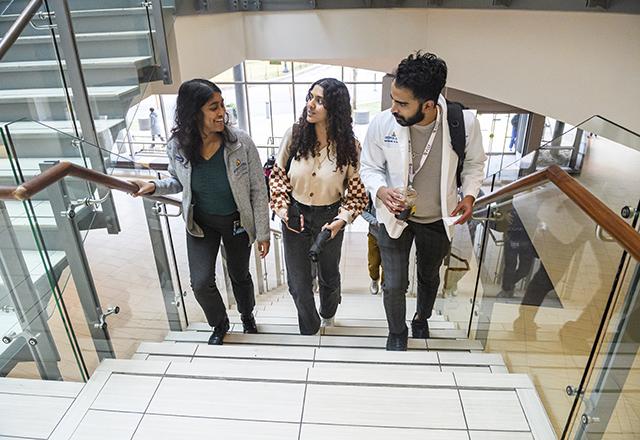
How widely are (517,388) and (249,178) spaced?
5.35 feet

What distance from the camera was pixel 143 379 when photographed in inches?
86.5

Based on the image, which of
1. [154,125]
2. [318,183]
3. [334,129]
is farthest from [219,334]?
[154,125]

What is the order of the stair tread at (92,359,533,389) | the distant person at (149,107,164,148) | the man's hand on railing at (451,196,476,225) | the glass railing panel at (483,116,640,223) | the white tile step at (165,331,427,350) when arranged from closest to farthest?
the glass railing panel at (483,116,640,223) → the stair tread at (92,359,533,389) → the man's hand on railing at (451,196,476,225) → the white tile step at (165,331,427,350) → the distant person at (149,107,164,148)

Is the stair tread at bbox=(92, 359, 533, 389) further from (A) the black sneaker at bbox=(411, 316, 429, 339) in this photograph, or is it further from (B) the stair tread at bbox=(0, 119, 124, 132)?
(B) the stair tread at bbox=(0, 119, 124, 132)

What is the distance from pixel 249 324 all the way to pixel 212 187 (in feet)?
3.40

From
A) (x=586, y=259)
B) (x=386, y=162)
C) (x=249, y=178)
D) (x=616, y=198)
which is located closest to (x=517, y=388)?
(x=586, y=259)

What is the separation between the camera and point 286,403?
2.04 metres

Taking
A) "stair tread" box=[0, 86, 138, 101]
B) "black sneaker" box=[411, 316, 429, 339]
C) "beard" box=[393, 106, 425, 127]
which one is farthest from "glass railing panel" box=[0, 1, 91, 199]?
"black sneaker" box=[411, 316, 429, 339]

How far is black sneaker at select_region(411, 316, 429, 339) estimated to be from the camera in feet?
10.3

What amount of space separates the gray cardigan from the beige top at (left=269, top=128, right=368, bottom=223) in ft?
0.32

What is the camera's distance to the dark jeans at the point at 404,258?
2586mm

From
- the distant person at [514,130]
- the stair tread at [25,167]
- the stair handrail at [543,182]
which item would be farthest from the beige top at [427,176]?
the distant person at [514,130]

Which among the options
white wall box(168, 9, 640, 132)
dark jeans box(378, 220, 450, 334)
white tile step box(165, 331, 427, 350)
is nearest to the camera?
dark jeans box(378, 220, 450, 334)

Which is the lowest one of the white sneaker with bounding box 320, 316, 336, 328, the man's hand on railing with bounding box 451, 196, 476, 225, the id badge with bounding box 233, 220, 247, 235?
the white sneaker with bounding box 320, 316, 336, 328
